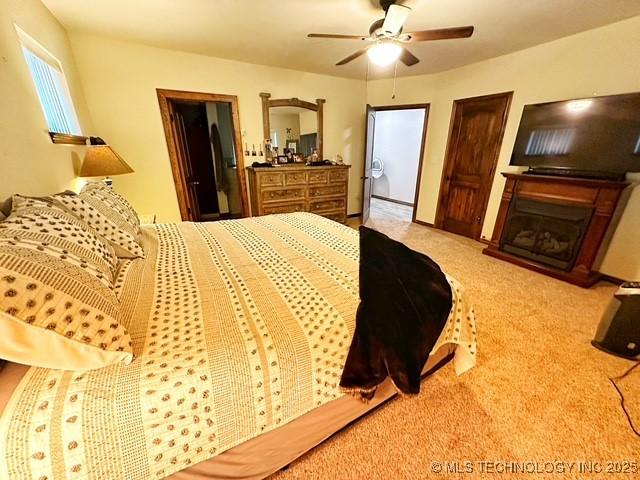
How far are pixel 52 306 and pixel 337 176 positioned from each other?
3.49 meters

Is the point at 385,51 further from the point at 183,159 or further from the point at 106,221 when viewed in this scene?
the point at 183,159

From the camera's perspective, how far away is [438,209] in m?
4.13

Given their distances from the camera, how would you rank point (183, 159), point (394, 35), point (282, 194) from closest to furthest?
1. point (394, 35)
2. point (183, 159)
3. point (282, 194)

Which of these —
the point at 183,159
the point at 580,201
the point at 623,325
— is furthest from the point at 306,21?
the point at 623,325

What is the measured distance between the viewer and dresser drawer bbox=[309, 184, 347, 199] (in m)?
3.69

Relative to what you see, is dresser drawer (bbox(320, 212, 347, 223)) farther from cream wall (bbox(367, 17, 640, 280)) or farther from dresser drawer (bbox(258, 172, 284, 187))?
cream wall (bbox(367, 17, 640, 280))

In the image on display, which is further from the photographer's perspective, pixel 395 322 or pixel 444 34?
pixel 444 34

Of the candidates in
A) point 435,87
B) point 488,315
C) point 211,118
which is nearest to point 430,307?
point 488,315

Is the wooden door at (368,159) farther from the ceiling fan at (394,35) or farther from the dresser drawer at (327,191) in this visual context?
the ceiling fan at (394,35)

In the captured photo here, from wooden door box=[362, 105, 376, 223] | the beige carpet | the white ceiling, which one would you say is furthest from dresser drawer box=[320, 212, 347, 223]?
the beige carpet

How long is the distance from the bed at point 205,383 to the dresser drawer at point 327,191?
2464mm

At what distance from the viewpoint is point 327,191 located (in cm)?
380

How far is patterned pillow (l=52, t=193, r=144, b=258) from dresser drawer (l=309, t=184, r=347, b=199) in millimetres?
2486

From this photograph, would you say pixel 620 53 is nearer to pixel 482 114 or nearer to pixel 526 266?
pixel 482 114
